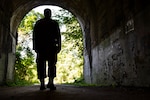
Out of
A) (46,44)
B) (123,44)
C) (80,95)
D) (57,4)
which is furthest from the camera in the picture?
(57,4)

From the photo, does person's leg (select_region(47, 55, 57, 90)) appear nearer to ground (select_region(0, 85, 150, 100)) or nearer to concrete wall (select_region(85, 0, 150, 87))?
ground (select_region(0, 85, 150, 100))

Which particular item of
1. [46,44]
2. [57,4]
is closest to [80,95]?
[46,44]

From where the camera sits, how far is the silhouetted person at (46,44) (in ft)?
20.3

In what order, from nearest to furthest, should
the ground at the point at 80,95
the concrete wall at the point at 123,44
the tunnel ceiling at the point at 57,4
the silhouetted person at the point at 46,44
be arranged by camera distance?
1. the ground at the point at 80,95
2. the concrete wall at the point at 123,44
3. the silhouetted person at the point at 46,44
4. the tunnel ceiling at the point at 57,4

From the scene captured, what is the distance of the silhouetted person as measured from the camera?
6195 mm

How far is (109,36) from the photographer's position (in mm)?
9445

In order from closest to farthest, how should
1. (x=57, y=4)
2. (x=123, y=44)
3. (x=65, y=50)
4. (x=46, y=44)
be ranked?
1. (x=46, y=44)
2. (x=123, y=44)
3. (x=57, y=4)
4. (x=65, y=50)

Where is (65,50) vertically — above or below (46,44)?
above

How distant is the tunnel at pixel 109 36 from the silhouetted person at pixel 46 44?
2.01 metres

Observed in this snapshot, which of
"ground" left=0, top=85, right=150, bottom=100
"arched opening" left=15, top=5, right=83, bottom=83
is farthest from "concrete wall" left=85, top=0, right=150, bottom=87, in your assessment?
"arched opening" left=15, top=5, right=83, bottom=83

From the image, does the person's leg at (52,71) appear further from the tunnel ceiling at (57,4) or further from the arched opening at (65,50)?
the arched opening at (65,50)

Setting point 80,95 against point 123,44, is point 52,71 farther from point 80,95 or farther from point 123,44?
point 123,44

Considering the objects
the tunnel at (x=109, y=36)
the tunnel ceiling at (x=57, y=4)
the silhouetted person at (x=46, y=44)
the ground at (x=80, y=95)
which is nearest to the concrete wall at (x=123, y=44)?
the tunnel at (x=109, y=36)

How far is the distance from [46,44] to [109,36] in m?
3.76
